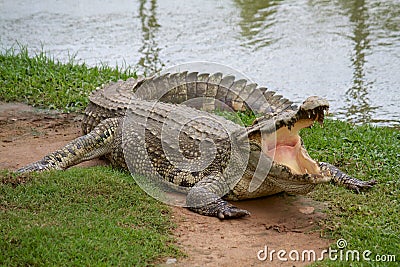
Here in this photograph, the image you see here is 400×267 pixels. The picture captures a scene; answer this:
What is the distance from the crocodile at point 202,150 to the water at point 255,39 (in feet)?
7.41

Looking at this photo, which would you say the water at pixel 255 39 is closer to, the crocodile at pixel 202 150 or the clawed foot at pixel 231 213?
the crocodile at pixel 202 150

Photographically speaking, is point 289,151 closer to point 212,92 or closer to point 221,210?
point 221,210

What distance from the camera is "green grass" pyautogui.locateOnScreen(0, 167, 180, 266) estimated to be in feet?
11.8

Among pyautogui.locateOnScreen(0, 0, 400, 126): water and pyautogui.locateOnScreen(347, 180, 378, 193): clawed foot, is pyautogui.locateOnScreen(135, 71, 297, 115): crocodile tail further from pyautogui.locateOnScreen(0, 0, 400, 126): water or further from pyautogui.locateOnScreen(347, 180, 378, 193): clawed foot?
pyautogui.locateOnScreen(347, 180, 378, 193): clawed foot

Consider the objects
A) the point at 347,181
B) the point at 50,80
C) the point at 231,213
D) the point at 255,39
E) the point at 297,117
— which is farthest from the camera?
the point at 255,39

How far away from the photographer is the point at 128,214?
4.28 meters

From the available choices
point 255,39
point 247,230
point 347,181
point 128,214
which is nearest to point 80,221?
point 128,214

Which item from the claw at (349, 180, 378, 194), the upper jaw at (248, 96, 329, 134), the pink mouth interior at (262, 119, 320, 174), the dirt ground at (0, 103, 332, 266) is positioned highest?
A: the upper jaw at (248, 96, 329, 134)

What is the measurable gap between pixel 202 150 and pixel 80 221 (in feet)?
4.60

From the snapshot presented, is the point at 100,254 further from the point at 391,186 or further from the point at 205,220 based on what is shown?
the point at 391,186

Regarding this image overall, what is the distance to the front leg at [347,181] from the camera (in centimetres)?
500

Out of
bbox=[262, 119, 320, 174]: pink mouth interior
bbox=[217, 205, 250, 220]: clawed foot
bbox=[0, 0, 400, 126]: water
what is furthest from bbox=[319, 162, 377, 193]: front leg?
bbox=[0, 0, 400, 126]: water

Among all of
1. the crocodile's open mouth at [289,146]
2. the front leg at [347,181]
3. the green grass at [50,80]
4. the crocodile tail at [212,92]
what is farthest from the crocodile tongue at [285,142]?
the green grass at [50,80]

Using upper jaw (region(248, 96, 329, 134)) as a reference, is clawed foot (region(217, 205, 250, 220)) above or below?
below
